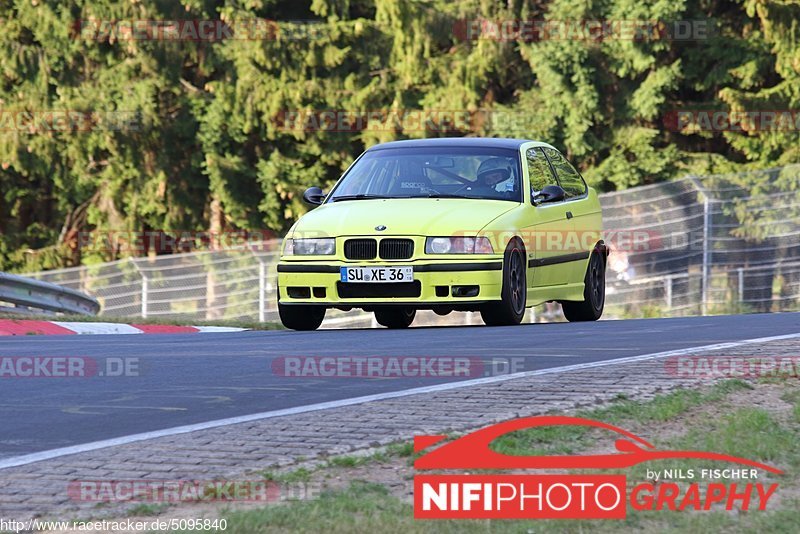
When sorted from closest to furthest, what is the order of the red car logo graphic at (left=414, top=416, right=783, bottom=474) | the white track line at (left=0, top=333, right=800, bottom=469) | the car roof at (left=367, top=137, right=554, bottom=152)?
the red car logo graphic at (left=414, top=416, right=783, bottom=474)
the white track line at (left=0, top=333, right=800, bottom=469)
the car roof at (left=367, top=137, right=554, bottom=152)

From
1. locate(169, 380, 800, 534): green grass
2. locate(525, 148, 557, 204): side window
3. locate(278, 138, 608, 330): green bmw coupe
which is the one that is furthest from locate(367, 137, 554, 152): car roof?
locate(169, 380, 800, 534): green grass

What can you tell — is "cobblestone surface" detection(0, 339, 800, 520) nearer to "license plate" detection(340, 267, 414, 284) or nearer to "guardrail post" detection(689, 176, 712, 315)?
"license plate" detection(340, 267, 414, 284)

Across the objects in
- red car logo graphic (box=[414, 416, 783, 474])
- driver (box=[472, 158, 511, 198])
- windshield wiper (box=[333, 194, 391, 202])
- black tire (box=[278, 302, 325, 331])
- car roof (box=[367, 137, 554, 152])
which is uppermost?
car roof (box=[367, 137, 554, 152])

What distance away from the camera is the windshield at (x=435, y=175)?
44.3ft

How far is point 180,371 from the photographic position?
30.2ft

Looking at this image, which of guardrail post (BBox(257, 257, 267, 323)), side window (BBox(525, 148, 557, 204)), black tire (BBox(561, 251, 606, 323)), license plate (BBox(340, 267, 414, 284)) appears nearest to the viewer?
license plate (BBox(340, 267, 414, 284))

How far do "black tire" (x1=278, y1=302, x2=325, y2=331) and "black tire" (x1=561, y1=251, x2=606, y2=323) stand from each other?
2.70 metres

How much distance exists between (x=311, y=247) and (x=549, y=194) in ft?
6.77

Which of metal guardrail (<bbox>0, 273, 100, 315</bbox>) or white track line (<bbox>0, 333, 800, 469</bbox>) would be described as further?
metal guardrail (<bbox>0, 273, 100, 315</bbox>)

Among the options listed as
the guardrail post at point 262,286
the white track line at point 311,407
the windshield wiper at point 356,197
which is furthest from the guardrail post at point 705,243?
the white track line at point 311,407

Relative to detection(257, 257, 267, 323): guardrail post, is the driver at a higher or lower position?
higher

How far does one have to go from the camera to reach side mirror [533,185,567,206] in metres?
13.3

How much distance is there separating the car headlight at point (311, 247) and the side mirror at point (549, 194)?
1.90m

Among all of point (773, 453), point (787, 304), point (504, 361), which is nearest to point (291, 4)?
point (787, 304)
